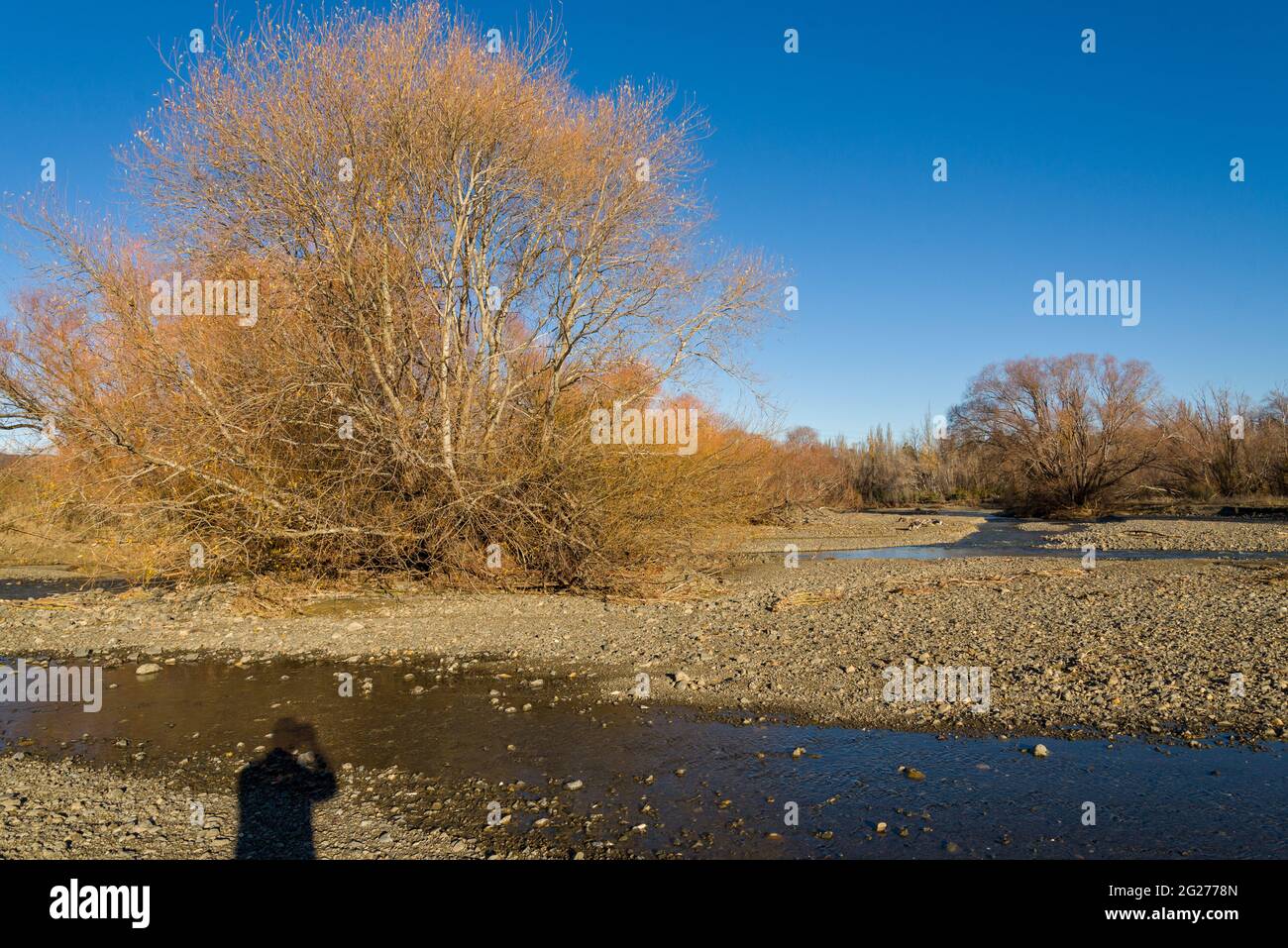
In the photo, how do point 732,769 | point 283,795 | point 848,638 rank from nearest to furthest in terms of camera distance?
point 283,795, point 732,769, point 848,638

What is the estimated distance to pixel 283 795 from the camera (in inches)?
240

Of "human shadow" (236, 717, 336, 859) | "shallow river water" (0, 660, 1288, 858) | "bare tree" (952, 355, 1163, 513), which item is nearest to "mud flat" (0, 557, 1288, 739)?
"shallow river water" (0, 660, 1288, 858)

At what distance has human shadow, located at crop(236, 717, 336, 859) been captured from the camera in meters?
5.17

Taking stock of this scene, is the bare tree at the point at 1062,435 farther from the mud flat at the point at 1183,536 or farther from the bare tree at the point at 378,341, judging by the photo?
the bare tree at the point at 378,341

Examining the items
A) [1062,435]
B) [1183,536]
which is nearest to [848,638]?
[1183,536]

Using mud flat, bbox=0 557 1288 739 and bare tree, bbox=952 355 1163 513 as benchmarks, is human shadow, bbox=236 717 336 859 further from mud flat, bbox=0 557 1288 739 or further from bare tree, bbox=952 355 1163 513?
bare tree, bbox=952 355 1163 513

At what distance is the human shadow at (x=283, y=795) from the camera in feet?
17.0

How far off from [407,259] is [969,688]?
12.0 meters

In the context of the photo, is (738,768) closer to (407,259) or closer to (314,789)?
(314,789)

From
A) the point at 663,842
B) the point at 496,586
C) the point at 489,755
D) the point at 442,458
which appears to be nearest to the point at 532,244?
the point at 442,458

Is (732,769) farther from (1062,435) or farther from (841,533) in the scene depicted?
(1062,435)

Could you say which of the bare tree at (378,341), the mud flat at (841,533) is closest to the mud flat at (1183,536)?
the mud flat at (841,533)

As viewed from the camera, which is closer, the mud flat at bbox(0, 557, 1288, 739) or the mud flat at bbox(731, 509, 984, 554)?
the mud flat at bbox(0, 557, 1288, 739)

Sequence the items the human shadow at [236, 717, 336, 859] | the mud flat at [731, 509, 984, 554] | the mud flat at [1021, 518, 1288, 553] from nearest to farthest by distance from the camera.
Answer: the human shadow at [236, 717, 336, 859], the mud flat at [1021, 518, 1288, 553], the mud flat at [731, 509, 984, 554]
